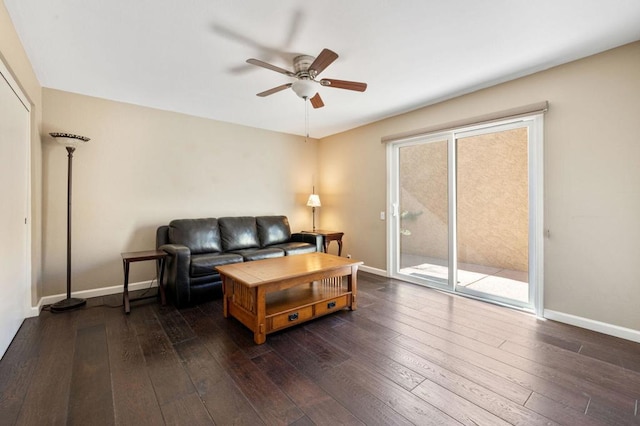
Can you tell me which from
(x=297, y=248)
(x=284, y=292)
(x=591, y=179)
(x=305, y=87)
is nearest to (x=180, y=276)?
(x=284, y=292)

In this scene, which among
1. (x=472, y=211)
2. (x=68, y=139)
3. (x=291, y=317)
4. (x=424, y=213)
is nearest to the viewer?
(x=291, y=317)

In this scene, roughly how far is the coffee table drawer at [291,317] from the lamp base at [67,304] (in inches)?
93.8

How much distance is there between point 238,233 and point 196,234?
62 cm

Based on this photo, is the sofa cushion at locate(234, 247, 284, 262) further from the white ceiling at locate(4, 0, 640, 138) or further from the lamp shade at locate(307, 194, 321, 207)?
the white ceiling at locate(4, 0, 640, 138)

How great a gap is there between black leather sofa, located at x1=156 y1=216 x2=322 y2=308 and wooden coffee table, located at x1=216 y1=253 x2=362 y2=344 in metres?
0.57

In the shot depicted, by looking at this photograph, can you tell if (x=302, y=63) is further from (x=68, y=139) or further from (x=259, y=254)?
(x=68, y=139)

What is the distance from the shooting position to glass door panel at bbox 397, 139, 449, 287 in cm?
374

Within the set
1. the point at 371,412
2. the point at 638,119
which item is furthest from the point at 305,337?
the point at 638,119

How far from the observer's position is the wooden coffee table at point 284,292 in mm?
2332

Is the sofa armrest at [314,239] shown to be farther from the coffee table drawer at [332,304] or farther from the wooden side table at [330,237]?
the coffee table drawer at [332,304]

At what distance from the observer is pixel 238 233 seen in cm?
419

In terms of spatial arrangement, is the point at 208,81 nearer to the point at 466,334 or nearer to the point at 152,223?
the point at 152,223

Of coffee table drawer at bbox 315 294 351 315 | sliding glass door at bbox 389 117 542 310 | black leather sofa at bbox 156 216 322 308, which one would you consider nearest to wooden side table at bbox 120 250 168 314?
black leather sofa at bbox 156 216 322 308

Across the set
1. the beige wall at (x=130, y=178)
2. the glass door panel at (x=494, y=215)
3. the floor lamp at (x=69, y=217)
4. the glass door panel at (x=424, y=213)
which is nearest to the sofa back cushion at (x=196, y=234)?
the beige wall at (x=130, y=178)
